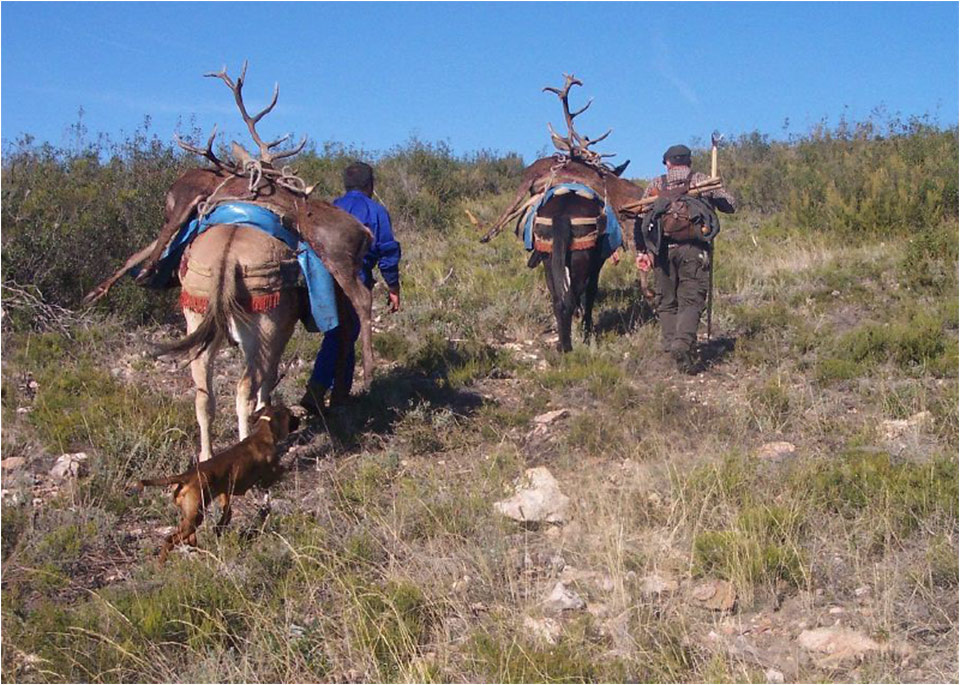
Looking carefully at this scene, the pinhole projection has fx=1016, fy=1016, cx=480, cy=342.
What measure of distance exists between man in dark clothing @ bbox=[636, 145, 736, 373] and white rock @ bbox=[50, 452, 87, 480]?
497 cm

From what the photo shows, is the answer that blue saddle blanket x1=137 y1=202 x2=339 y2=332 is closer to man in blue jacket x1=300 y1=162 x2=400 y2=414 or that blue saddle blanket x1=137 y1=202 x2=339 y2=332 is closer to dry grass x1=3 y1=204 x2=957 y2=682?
man in blue jacket x1=300 y1=162 x2=400 y2=414

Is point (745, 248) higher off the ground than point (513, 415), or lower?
higher

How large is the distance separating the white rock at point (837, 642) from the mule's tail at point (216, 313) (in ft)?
11.8

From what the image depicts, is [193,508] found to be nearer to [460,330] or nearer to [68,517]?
[68,517]

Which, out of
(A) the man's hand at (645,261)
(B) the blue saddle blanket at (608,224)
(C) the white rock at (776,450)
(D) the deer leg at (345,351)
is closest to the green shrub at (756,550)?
(C) the white rock at (776,450)

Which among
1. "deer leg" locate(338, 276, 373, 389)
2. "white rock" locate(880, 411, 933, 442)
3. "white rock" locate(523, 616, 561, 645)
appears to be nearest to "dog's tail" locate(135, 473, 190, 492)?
"deer leg" locate(338, 276, 373, 389)

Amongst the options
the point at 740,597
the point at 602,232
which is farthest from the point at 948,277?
the point at 740,597

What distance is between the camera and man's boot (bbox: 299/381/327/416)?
779cm

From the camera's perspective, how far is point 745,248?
1398 cm

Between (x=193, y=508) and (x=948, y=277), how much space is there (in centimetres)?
886

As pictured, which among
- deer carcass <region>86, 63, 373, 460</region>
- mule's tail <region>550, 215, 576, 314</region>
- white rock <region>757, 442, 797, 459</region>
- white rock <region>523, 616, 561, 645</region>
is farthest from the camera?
mule's tail <region>550, 215, 576, 314</region>

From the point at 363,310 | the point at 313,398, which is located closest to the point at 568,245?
the point at 313,398

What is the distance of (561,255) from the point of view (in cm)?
906

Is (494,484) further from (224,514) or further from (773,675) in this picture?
(773,675)
